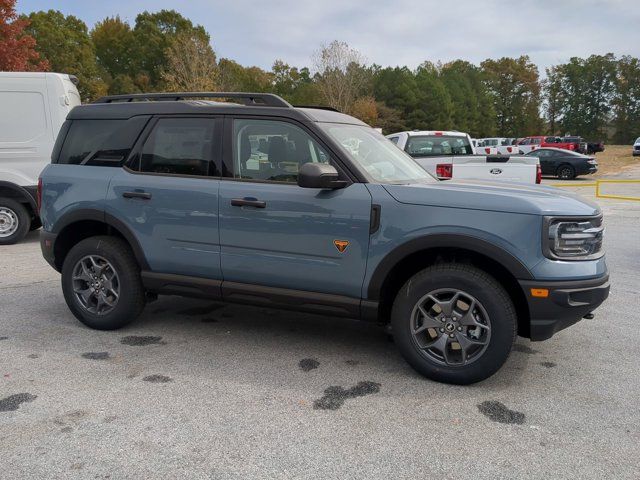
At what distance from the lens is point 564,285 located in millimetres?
3256

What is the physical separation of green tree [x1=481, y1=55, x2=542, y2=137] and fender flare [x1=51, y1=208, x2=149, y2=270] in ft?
320

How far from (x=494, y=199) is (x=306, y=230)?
1.26 meters

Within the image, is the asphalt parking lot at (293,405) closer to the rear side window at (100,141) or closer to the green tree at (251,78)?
the rear side window at (100,141)

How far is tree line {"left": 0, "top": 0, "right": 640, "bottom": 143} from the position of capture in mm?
36625

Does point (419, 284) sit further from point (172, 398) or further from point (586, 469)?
point (172, 398)

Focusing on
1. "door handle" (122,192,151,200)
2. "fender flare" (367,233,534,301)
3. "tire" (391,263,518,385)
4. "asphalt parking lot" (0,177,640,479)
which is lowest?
"asphalt parking lot" (0,177,640,479)

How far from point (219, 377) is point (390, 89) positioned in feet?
207

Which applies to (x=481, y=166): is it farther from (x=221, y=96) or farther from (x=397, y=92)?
(x=397, y=92)

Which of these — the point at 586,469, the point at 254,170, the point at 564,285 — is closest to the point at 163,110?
the point at 254,170

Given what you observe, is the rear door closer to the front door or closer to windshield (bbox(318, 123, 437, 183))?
the front door

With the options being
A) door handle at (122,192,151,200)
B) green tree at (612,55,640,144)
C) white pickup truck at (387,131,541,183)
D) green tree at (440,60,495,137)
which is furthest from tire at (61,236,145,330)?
green tree at (612,55,640,144)

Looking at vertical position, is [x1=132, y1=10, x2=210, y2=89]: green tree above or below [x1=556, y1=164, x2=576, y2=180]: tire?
above

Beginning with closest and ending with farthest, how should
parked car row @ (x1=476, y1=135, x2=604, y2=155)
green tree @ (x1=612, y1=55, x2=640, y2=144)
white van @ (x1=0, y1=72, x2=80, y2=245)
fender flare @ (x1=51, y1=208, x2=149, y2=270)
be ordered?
1. fender flare @ (x1=51, y1=208, x2=149, y2=270)
2. white van @ (x1=0, y1=72, x2=80, y2=245)
3. parked car row @ (x1=476, y1=135, x2=604, y2=155)
4. green tree @ (x1=612, y1=55, x2=640, y2=144)

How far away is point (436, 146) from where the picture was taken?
10.9 meters
